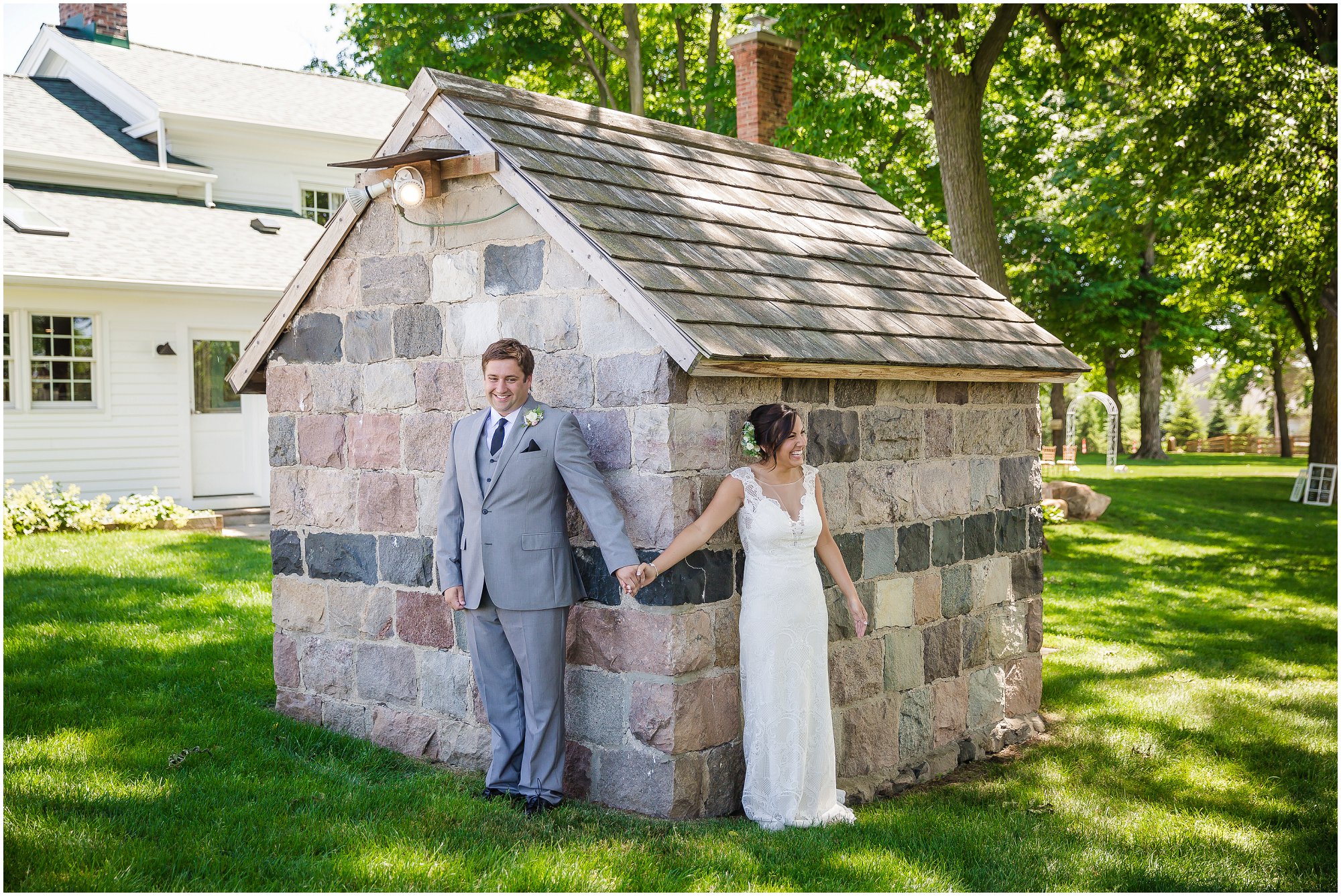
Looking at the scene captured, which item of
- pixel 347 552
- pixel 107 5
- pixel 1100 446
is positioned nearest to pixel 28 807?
pixel 347 552

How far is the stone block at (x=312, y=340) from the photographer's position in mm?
6535

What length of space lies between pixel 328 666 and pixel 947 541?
3680 millimetres

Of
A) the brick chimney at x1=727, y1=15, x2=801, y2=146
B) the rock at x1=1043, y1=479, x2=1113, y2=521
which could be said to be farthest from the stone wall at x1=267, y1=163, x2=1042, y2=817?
the rock at x1=1043, y1=479, x2=1113, y2=521

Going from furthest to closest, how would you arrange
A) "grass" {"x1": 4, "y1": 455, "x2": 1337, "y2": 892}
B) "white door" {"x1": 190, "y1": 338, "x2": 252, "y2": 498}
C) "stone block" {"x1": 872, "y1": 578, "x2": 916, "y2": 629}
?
1. "white door" {"x1": 190, "y1": 338, "x2": 252, "y2": 498}
2. "stone block" {"x1": 872, "y1": 578, "x2": 916, "y2": 629}
3. "grass" {"x1": 4, "y1": 455, "x2": 1337, "y2": 892}

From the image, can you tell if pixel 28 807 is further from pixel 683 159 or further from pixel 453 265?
pixel 683 159

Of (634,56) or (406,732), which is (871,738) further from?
(634,56)

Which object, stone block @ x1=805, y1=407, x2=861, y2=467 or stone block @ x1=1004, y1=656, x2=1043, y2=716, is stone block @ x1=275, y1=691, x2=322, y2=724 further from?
stone block @ x1=1004, y1=656, x2=1043, y2=716

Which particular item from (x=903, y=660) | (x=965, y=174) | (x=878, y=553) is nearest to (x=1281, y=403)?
(x=965, y=174)

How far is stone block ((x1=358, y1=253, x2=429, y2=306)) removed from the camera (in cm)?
612

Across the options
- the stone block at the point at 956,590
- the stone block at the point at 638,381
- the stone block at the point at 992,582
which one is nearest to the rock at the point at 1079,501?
the stone block at the point at 992,582

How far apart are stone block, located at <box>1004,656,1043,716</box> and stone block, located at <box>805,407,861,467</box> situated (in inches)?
89.7

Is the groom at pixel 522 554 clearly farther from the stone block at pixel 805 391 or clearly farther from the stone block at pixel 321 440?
the stone block at pixel 321 440

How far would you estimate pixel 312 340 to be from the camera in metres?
6.68

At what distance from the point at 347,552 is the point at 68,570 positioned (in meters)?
5.60
